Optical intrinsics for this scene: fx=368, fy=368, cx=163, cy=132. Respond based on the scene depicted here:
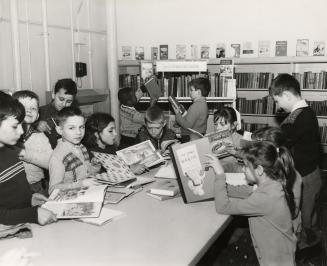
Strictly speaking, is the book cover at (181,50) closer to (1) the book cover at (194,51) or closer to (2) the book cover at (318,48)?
(1) the book cover at (194,51)

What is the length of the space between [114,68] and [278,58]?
2.62 metres

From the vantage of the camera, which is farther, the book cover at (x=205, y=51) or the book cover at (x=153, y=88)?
the book cover at (x=205, y=51)

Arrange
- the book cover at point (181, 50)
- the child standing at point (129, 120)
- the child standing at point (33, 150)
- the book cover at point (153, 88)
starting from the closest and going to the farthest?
the child standing at point (33, 150)
the child standing at point (129, 120)
the book cover at point (153, 88)
the book cover at point (181, 50)

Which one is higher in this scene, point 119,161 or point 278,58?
point 278,58

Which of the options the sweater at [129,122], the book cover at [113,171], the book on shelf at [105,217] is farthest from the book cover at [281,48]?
the book on shelf at [105,217]

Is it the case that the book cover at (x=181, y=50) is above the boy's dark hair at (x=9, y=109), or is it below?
above

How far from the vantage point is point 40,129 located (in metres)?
2.95

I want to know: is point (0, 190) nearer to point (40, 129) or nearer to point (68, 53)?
point (40, 129)

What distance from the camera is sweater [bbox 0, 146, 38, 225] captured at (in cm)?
168

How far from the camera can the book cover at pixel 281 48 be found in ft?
19.4

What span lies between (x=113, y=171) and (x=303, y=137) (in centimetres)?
141

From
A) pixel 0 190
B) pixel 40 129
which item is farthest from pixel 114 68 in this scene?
pixel 0 190

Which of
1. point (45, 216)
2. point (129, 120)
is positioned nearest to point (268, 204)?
point (45, 216)

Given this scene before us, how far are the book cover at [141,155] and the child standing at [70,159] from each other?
0.28m
